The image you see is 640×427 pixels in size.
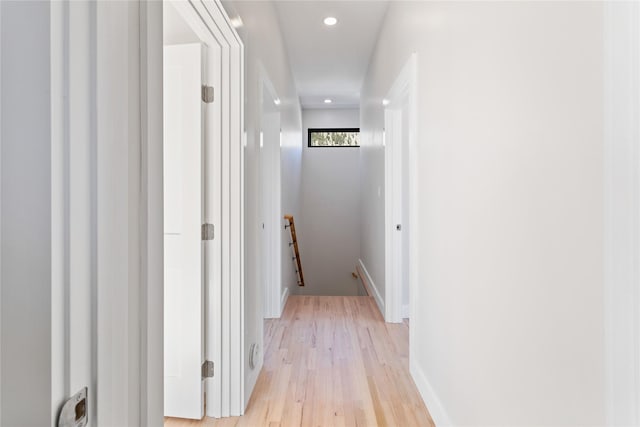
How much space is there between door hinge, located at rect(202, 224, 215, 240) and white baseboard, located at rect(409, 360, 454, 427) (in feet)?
4.75

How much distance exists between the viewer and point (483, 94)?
1367 millimetres

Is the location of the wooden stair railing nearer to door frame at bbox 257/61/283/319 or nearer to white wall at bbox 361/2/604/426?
door frame at bbox 257/61/283/319

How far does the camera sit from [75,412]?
0.51 m

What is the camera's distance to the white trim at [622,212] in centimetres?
69

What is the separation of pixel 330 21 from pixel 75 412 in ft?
11.8

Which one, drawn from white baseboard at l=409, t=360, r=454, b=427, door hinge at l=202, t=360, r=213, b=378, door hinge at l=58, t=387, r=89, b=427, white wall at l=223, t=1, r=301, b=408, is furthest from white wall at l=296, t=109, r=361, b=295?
door hinge at l=58, t=387, r=89, b=427

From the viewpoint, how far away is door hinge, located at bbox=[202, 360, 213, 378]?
192 cm

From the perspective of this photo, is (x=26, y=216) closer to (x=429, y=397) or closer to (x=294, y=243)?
(x=429, y=397)

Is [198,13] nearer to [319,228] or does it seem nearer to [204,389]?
[204,389]

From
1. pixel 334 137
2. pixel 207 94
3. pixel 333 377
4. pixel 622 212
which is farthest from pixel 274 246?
pixel 334 137

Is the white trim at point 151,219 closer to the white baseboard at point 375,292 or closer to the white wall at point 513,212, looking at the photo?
the white wall at point 513,212

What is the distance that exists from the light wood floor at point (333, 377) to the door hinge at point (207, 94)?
5.46ft

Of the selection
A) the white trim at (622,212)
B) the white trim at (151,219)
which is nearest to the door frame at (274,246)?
the white trim at (151,219)

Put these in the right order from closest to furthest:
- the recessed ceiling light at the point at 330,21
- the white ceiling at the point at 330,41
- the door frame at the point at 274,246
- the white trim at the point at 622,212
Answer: the white trim at the point at 622,212 → the white ceiling at the point at 330,41 → the recessed ceiling light at the point at 330,21 → the door frame at the point at 274,246
